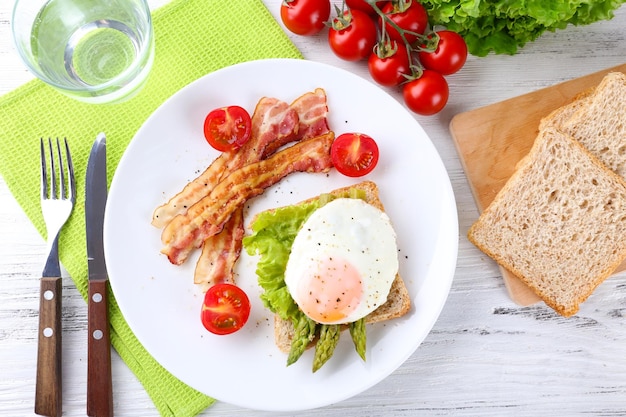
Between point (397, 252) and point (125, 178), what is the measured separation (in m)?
1.54

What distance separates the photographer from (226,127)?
11.1ft

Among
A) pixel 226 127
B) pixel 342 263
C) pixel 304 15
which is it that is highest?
pixel 304 15

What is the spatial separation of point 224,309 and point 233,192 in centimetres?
64

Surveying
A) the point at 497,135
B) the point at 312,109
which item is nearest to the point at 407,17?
the point at 312,109

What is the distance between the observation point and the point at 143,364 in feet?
11.5

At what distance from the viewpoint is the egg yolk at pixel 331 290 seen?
10.3 feet

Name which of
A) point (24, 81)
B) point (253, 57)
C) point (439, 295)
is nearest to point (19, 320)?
point (24, 81)

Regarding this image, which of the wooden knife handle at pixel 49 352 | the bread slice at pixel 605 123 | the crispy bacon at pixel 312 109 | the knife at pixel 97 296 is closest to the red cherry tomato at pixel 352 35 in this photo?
the crispy bacon at pixel 312 109

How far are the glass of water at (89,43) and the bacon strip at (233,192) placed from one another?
81cm

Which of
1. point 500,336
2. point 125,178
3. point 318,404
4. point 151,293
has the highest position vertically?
point 125,178

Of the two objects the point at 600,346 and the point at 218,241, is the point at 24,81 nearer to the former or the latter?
the point at 218,241

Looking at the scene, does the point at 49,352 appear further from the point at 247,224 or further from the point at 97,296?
the point at 247,224

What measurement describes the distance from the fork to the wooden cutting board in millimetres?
2263

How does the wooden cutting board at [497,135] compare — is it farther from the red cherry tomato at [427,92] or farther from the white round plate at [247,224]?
the white round plate at [247,224]
